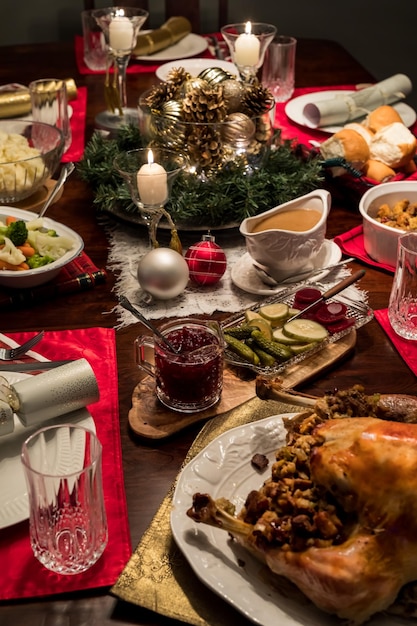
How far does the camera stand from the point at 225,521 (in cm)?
82

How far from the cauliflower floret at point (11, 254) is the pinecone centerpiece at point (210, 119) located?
0.49 m

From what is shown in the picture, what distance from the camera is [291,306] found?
55.6 inches

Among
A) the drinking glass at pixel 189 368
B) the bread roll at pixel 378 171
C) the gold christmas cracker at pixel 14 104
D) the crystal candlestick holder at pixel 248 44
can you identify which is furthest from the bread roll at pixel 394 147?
the gold christmas cracker at pixel 14 104

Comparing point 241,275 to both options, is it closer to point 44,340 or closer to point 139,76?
point 44,340

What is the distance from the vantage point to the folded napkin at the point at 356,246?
5.25ft

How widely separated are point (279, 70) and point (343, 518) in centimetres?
191

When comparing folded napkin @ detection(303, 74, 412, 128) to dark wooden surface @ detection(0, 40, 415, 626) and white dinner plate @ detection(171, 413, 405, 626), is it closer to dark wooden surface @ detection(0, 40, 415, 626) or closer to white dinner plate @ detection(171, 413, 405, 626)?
dark wooden surface @ detection(0, 40, 415, 626)

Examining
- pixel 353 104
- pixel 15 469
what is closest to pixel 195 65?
pixel 353 104

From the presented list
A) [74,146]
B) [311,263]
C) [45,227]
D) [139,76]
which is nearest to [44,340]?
[45,227]

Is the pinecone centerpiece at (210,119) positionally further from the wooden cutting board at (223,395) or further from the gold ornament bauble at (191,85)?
the wooden cutting board at (223,395)

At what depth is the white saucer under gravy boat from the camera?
1.45 metres

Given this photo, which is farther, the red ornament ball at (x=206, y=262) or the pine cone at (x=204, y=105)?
the pine cone at (x=204, y=105)

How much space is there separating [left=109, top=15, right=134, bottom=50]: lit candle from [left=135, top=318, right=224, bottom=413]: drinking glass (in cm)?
123

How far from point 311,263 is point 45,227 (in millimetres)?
553
